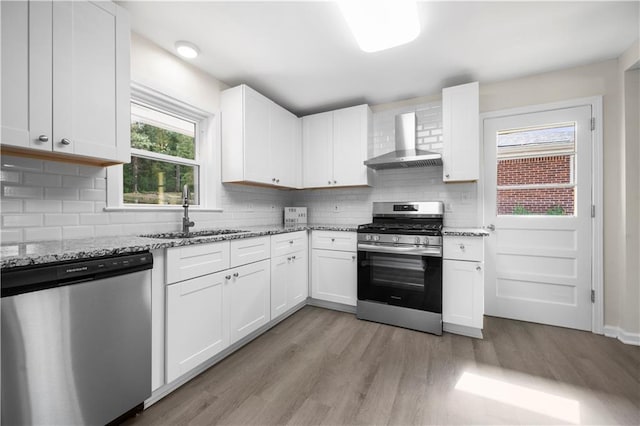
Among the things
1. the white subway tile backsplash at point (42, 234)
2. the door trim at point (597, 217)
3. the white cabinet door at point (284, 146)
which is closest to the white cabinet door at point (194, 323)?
the white subway tile backsplash at point (42, 234)

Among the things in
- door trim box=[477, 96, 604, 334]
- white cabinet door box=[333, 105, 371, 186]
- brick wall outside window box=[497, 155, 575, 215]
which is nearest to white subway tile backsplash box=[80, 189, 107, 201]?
white cabinet door box=[333, 105, 371, 186]

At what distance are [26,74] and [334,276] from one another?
2744 mm

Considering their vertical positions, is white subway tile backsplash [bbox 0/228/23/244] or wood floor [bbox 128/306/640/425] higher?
white subway tile backsplash [bbox 0/228/23/244]

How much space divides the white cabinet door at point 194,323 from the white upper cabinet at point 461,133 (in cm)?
244

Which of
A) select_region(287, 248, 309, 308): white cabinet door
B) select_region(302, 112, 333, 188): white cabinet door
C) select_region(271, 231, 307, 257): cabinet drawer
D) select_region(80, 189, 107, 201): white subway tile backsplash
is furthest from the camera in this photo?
select_region(302, 112, 333, 188): white cabinet door

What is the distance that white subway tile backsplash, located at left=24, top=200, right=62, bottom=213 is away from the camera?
5.10 ft

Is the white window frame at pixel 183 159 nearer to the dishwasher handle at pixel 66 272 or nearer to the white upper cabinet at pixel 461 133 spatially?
the dishwasher handle at pixel 66 272

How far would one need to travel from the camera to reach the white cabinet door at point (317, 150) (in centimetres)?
346

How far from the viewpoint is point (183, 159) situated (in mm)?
2566

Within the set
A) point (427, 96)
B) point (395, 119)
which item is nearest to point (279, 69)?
point (395, 119)

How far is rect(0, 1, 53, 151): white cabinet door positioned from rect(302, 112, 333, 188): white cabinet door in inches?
99.7

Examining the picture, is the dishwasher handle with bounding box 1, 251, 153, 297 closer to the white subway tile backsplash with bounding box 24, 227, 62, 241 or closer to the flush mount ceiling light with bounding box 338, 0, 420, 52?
the white subway tile backsplash with bounding box 24, 227, 62, 241

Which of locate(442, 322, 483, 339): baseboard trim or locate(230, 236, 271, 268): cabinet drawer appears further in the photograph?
locate(442, 322, 483, 339): baseboard trim

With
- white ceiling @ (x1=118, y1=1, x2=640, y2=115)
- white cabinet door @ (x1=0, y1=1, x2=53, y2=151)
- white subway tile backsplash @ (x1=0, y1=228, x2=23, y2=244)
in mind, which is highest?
white ceiling @ (x1=118, y1=1, x2=640, y2=115)
